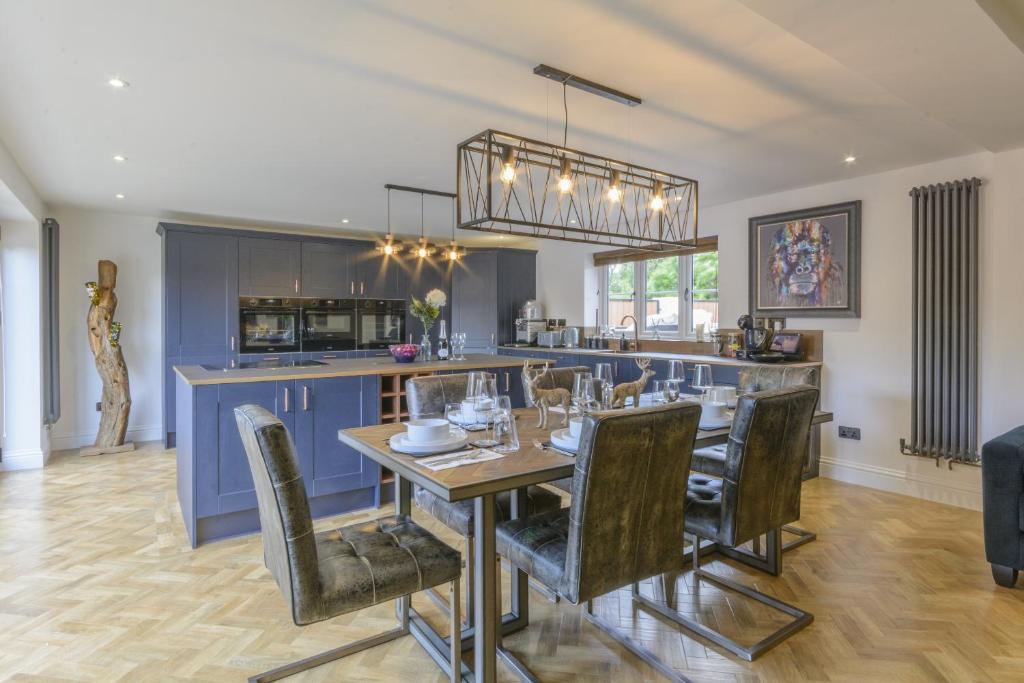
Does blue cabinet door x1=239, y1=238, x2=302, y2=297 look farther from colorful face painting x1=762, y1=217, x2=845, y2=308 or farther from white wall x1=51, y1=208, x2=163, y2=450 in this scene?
colorful face painting x1=762, y1=217, x2=845, y2=308

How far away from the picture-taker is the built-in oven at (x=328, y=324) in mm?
6094

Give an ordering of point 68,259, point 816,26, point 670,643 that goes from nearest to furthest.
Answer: point 816,26, point 670,643, point 68,259

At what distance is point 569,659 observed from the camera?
2.03 metres

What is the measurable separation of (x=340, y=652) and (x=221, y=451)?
1.56 meters

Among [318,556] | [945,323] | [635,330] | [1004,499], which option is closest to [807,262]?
[945,323]

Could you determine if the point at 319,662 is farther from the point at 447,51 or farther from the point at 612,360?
the point at 612,360

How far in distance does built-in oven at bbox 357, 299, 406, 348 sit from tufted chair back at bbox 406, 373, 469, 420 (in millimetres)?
3881

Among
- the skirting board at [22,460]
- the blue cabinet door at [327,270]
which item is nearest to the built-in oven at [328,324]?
the blue cabinet door at [327,270]

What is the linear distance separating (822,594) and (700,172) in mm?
2784

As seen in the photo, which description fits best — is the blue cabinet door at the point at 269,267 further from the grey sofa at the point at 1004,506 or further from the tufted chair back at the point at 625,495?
the grey sofa at the point at 1004,506

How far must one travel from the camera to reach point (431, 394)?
277cm

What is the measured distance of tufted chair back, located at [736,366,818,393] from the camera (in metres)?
3.19

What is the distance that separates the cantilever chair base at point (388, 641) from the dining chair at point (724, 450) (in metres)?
1.45

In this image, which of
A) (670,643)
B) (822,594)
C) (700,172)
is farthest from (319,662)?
(700,172)
